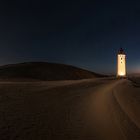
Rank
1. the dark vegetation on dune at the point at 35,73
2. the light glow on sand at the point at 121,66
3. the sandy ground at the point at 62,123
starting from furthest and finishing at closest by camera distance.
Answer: the light glow on sand at the point at 121,66 < the dark vegetation on dune at the point at 35,73 < the sandy ground at the point at 62,123

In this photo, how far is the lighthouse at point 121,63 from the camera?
199ft

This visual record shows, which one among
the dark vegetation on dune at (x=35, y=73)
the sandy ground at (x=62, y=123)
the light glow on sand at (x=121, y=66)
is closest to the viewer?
the sandy ground at (x=62, y=123)

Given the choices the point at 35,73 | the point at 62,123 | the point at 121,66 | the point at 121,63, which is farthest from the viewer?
the point at 121,63

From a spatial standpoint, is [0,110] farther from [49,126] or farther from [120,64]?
[120,64]

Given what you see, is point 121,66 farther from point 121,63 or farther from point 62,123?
point 62,123

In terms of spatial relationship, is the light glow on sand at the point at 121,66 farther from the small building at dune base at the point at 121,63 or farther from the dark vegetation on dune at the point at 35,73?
the dark vegetation on dune at the point at 35,73

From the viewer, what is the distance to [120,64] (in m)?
62.0

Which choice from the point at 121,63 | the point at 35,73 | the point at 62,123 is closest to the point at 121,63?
the point at 121,63

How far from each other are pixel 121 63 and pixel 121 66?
3.75ft

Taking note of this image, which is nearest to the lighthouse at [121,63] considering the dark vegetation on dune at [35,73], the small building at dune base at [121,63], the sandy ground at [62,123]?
the small building at dune base at [121,63]

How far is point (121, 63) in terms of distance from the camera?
6238cm

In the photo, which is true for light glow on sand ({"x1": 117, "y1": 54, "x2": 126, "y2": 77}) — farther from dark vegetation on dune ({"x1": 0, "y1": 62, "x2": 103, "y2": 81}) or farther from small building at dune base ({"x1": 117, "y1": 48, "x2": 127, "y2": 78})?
dark vegetation on dune ({"x1": 0, "y1": 62, "x2": 103, "y2": 81})

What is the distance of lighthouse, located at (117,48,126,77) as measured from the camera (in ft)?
199

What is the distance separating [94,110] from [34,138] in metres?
5.11
